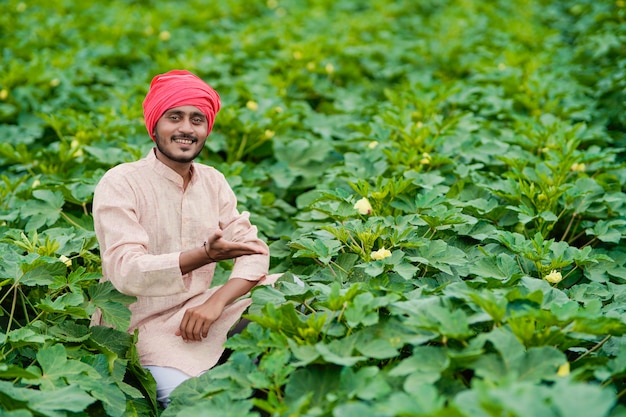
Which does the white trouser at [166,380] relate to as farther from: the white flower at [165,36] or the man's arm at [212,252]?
the white flower at [165,36]

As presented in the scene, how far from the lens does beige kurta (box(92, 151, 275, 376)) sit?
86.4 inches

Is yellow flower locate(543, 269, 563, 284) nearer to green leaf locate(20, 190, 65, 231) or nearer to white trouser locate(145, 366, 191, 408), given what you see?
white trouser locate(145, 366, 191, 408)

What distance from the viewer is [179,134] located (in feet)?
7.80

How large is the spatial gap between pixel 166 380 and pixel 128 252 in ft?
1.42

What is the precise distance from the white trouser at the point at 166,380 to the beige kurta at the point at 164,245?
17 millimetres

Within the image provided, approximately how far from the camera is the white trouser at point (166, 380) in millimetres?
2223

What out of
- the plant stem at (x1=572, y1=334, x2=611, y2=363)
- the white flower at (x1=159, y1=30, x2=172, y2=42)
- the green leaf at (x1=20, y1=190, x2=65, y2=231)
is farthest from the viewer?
the white flower at (x1=159, y1=30, x2=172, y2=42)

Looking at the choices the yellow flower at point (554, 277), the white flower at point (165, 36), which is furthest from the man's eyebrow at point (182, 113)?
the white flower at point (165, 36)

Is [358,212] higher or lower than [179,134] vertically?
lower

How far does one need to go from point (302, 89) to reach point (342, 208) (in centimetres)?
272

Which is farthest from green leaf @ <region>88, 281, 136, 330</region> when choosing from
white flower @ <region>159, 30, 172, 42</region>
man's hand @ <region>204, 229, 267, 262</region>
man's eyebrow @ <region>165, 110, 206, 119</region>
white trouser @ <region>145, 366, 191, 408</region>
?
white flower @ <region>159, 30, 172, 42</region>

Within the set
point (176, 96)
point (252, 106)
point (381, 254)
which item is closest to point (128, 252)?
point (176, 96)

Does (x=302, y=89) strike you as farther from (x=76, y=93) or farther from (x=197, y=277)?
(x=197, y=277)

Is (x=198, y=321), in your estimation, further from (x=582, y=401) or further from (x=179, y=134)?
(x=582, y=401)
